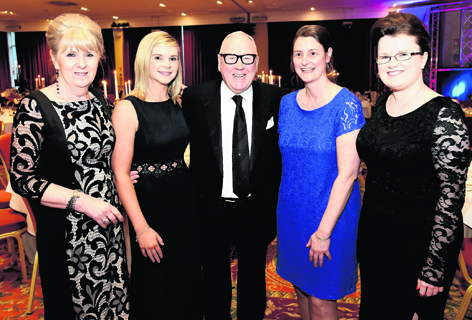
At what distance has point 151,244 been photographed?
1.80m

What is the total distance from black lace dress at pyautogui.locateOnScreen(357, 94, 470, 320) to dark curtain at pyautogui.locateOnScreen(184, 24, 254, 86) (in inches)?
512

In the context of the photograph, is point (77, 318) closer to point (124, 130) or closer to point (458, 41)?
point (124, 130)

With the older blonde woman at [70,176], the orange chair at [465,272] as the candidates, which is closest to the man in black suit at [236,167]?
the older blonde woman at [70,176]

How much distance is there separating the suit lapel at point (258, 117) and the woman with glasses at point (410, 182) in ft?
1.76

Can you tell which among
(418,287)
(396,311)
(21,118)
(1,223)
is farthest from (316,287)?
(1,223)

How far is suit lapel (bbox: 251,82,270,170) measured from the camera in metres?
1.92

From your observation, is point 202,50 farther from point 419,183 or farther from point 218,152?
point 419,183

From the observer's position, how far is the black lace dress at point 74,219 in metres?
1.42

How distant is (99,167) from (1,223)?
6.33 feet

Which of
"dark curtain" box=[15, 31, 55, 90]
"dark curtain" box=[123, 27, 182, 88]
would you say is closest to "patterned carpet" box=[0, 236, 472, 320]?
"dark curtain" box=[123, 27, 182, 88]

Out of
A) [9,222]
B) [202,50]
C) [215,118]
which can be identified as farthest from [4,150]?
[202,50]

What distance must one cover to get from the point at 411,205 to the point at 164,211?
1.17 metres

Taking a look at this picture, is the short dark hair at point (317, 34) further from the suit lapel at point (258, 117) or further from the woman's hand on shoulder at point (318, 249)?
the woman's hand on shoulder at point (318, 249)

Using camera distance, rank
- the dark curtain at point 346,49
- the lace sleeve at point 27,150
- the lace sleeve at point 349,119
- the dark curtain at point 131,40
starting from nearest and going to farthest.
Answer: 1. the lace sleeve at point 27,150
2. the lace sleeve at point 349,119
3. the dark curtain at point 346,49
4. the dark curtain at point 131,40
